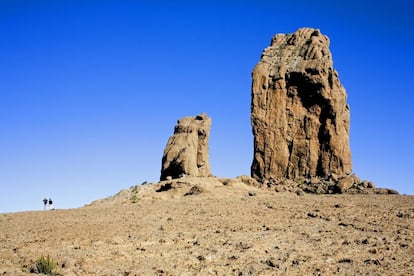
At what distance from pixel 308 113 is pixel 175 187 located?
12.1 metres

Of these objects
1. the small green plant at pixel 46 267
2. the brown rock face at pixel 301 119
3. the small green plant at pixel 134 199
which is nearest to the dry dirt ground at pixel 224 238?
the small green plant at pixel 46 267

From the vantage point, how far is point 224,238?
54.0ft

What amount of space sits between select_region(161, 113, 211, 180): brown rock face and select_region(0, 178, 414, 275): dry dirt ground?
8504 mm

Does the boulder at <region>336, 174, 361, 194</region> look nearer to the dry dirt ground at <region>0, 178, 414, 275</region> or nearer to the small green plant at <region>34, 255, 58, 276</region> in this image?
the dry dirt ground at <region>0, 178, 414, 275</region>

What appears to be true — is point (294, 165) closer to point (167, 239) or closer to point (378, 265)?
point (167, 239)

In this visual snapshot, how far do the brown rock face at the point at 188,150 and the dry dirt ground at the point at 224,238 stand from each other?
850 centimetres

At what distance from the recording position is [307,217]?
1956 cm

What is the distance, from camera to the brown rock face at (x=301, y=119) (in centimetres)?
3516

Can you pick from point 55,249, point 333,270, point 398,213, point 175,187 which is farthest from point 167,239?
point 175,187

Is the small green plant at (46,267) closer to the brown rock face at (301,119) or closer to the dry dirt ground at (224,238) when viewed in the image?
the dry dirt ground at (224,238)

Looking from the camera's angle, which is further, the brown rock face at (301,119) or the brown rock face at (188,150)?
the brown rock face at (301,119)

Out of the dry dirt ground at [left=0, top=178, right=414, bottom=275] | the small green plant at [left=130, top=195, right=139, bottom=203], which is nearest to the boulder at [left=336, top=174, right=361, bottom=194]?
the dry dirt ground at [left=0, top=178, right=414, bottom=275]

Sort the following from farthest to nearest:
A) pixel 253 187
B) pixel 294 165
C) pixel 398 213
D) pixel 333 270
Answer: pixel 294 165, pixel 253 187, pixel 398 213, pixel 333 270

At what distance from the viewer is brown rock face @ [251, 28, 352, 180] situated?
115 ft
